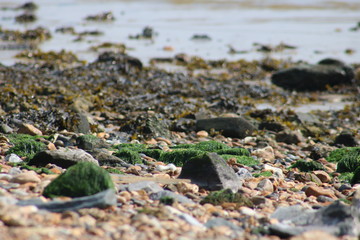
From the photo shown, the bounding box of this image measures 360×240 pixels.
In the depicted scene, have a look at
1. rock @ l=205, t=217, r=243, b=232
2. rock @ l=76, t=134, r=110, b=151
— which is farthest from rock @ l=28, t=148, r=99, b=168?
rock @ l=205, t=217, r=243, b=232

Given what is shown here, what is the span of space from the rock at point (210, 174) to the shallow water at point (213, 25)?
12646mm

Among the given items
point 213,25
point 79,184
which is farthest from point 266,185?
point 213,25

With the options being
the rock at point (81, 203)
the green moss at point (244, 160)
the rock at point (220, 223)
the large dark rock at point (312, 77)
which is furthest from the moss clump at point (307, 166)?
the large dark rock at point (312, 77)

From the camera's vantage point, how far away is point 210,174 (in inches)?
195

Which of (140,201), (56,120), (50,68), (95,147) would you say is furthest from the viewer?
(50,68)

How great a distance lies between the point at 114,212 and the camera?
3809 mm

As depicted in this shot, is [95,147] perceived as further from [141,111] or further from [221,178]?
[141,111]

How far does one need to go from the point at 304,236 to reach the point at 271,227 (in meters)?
0.31

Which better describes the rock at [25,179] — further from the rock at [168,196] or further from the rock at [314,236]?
the rock at [314,236]

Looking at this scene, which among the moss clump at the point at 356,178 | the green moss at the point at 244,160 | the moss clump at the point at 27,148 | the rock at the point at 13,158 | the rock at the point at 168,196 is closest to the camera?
the rock at the point at 168,196

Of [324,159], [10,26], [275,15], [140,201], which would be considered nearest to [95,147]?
[140,201]

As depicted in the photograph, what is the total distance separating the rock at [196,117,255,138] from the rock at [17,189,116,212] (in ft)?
18.5

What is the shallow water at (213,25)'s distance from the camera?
65.7ft

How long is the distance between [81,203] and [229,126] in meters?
5.91
